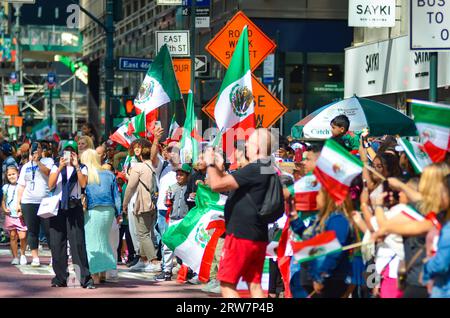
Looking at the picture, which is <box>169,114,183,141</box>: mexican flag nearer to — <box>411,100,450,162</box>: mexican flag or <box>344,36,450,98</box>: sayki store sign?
<box>344,36,450,98</box>: sayki store sign

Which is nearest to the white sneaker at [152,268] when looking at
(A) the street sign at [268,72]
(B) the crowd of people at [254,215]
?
(B) the crowd of people at [254,215]

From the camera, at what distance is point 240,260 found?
10.7m

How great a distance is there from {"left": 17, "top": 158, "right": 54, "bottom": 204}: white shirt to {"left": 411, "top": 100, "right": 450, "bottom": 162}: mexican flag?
30.0ft

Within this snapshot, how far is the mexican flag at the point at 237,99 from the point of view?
13883mm

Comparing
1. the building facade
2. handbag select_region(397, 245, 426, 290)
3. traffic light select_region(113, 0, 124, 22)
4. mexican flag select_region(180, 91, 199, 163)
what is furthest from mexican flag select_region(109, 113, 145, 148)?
handbag select_region(397, 245, 426, 290)

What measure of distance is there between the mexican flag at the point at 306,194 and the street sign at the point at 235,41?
607cm

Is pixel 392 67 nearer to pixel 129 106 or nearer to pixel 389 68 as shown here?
pixel 389 68

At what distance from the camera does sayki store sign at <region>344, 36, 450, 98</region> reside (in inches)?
874

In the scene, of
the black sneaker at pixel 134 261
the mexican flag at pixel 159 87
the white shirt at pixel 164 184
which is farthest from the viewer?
the mexican flag at pixel 159 87

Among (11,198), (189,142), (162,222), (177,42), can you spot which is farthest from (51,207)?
(177,42)

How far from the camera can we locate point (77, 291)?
1412 centimetres

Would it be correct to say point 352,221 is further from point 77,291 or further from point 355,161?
point 77,291

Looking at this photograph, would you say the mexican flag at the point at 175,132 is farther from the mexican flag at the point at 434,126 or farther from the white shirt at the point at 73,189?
the mexican flag at the point at 434,126
